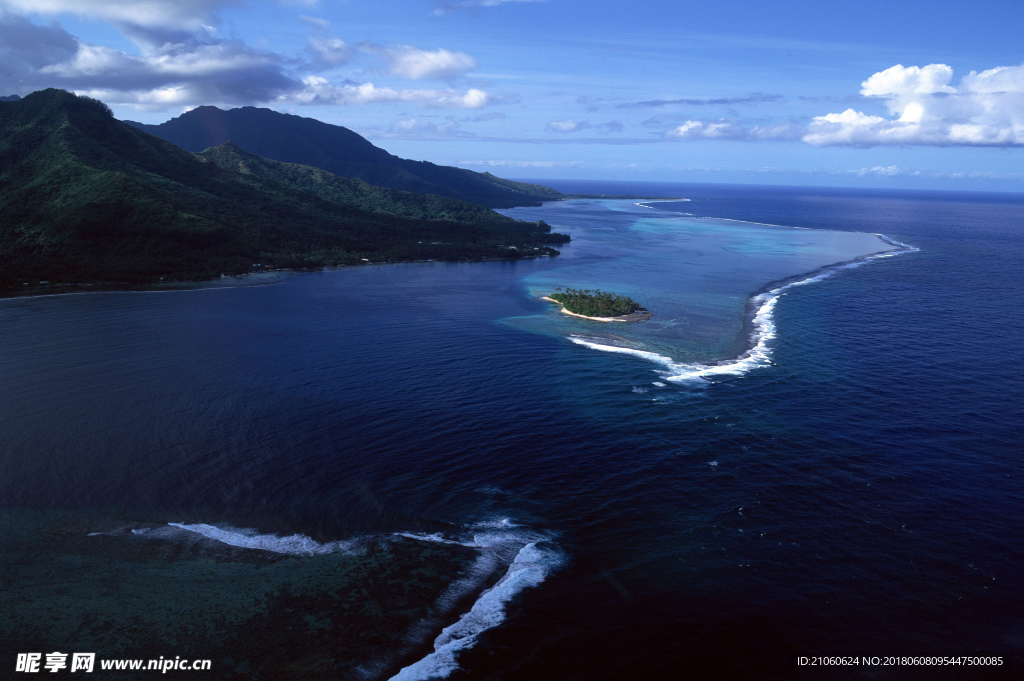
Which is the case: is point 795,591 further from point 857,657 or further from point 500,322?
point 500,322

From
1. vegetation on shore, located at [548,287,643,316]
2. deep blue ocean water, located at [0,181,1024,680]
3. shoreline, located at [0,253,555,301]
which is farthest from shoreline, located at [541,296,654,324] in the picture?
shoreline, located at [0,253,555,301]

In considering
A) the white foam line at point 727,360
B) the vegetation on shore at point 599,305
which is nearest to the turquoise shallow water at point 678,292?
the white foam line at point 727,360

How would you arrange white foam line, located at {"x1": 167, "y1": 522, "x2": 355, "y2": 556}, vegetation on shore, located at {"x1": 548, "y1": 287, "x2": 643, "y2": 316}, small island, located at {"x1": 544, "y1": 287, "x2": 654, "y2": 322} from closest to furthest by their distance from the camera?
white foam line, located at {"x1": 167, "y1": 522, "x2": 355, "y2": 556}, small island, located at {"x1": 544, "y1": 287, "x2": 654, "y2": 322}, vegetation on shore, located at {"x1": 548, "y1": 287, "x2": 643, "y2": 316}

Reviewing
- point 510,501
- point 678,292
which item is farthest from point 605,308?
point 510,501

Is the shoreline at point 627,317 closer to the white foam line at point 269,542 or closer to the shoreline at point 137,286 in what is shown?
the white foam line at point 269,542

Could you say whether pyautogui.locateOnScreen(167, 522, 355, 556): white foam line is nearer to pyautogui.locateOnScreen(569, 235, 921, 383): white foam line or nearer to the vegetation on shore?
pyautogui.locateOnScreen(569, 235, 921, 383): white foam line

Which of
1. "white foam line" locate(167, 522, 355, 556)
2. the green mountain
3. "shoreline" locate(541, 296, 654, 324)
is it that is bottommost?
"white foam line" locate(167, 522, 355, 556)
